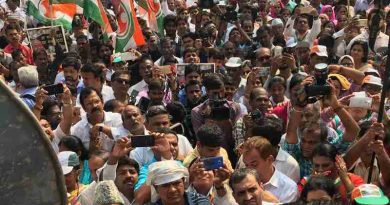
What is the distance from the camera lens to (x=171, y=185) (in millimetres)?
3711

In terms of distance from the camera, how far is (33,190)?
0.83 meters

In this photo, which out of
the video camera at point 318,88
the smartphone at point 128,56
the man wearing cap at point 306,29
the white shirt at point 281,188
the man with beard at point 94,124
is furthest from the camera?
the man wearing cap at point 306,29

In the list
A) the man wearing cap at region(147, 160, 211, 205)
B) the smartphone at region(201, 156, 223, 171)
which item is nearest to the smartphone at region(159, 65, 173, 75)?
the smartphone at region(201, 156, 223, 171)

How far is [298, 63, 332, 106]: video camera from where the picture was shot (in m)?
4.96

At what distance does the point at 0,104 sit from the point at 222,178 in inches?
133

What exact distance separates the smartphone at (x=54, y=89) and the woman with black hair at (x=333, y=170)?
2.27 metres

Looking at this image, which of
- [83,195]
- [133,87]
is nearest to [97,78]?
[133,87]

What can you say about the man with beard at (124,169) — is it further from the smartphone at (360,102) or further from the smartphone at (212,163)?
the smartphone at (360,102)

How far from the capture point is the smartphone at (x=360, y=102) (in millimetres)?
5402

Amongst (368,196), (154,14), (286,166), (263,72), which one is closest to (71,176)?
(286,166)

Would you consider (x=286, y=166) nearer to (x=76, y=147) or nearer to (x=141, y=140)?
(x=141, y=140)

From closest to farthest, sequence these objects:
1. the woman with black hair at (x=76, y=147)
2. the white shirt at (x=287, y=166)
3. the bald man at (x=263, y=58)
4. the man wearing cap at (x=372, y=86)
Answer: the white shirt at (x=287, y=166), the woman with black hair at (x=76, y=147), the man wearing cap at (x=372, y=86), the bald man at (x=263, y=58)

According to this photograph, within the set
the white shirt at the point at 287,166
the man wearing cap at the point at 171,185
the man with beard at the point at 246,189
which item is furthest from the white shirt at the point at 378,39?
the man wearing cap at the point at 171,185

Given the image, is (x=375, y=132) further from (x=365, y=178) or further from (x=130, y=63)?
(x=130, y=63)
